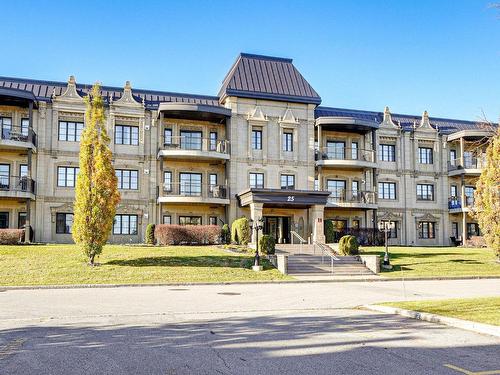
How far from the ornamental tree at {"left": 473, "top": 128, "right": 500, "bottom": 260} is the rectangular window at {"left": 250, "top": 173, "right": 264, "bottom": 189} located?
17.0 m

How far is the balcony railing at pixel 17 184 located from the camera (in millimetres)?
33562

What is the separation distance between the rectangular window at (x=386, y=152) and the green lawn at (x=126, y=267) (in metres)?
20.1

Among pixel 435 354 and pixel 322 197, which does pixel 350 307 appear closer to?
pixel 435 354

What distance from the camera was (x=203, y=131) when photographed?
1515 inches

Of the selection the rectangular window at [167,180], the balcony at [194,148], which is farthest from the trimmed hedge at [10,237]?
the balcony at [194,148]

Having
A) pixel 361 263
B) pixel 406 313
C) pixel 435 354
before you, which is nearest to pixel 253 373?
pixel 435 354

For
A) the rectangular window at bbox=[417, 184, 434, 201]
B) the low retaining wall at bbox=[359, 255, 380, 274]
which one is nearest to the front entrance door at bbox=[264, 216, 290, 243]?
the low retaining wall at bbox=[359, 255, 380, 274]

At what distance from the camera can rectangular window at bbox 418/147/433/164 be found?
146 ft

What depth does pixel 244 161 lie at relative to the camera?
1503 inches

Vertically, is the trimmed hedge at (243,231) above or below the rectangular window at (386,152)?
below

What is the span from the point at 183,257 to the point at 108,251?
14.5 ft

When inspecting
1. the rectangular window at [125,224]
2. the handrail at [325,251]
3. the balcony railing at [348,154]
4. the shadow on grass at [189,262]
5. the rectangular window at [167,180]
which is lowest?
the shadow on grass at [189,262]

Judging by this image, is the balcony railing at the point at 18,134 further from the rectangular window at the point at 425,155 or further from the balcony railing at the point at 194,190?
the rectangular window at the point at 425,155

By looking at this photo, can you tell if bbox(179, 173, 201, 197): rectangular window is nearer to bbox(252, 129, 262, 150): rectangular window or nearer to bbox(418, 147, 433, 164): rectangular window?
bbox(252, 129, 262, 150): rectangular window
